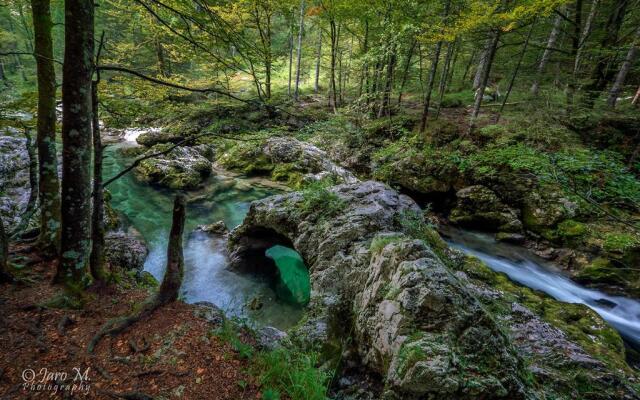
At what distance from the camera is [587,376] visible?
4.22 m

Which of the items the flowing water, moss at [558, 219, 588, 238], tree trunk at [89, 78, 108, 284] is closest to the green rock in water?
tree trunk at [89, 78, 108, 284]

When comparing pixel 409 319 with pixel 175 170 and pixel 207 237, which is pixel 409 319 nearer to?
pixel 207 237

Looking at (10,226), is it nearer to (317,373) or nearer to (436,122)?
(317,373)

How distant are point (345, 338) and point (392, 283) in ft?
4.88

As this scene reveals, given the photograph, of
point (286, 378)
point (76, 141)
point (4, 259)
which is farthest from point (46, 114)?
point (286, 378)

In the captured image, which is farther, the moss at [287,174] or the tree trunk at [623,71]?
the moss at [287,174]

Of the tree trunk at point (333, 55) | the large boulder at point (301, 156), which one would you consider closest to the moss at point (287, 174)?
the large boulder at point (301, 156)

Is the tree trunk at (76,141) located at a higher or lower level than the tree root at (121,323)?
higher

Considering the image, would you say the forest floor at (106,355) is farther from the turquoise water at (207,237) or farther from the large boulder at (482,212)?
the large boulder at (482,212)

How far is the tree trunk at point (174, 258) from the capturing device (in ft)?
13.4

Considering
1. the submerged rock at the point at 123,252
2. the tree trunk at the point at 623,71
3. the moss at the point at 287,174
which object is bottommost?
the submerged rock at the point at 123,252

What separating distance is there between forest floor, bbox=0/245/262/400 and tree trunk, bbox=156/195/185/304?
24cm

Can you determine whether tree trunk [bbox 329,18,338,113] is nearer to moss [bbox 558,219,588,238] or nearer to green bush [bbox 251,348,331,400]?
moss [bbox 558,219,588,238]

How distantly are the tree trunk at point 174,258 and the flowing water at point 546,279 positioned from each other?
8.83m
